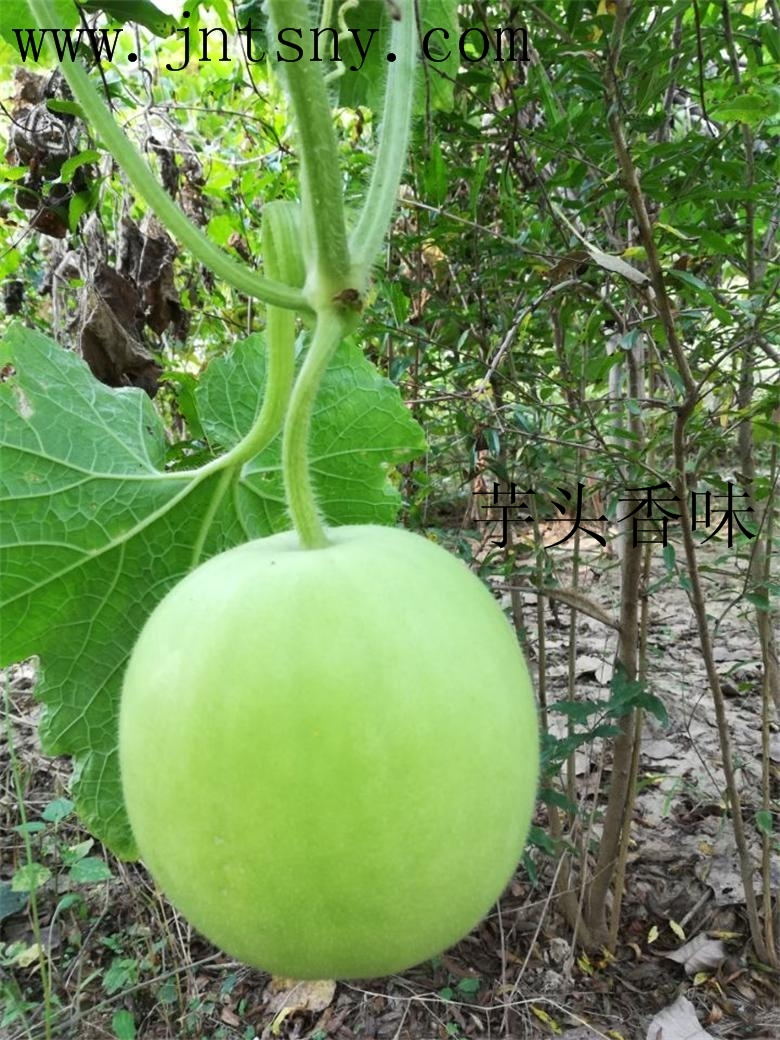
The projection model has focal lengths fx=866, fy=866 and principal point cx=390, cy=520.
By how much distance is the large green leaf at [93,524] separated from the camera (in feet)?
2.56

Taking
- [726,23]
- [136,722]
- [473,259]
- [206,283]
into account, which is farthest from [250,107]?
[136,722]

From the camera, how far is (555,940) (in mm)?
2105

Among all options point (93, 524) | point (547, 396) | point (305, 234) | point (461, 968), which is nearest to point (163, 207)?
point (305, 234)

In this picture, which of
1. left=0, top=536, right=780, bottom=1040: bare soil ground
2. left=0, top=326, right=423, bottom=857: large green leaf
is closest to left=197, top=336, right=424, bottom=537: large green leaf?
left=0, top=326, right=423, bottom=857: large green leaf

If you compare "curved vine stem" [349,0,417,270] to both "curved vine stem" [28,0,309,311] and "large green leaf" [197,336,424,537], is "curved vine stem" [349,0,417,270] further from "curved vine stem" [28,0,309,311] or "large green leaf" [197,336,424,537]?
"large green leaf" [197,336,424,537]

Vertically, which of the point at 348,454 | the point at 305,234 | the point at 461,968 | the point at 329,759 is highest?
the point at 305,234

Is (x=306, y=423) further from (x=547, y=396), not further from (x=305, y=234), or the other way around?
(x=547, y=396)

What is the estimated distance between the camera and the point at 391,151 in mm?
604

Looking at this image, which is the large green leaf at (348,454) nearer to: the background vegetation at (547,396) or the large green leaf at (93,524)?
the large green leaf at (93,524)

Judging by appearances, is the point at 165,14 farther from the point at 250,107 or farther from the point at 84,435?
the point at 250,107

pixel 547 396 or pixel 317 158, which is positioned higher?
pixel 317 158

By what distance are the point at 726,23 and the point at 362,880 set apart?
1.27m

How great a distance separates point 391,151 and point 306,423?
21cm

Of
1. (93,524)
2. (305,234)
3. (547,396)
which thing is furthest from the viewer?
(547,396)
